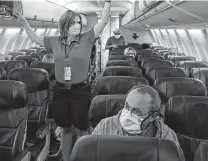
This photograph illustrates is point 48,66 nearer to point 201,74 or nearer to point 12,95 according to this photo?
point 201,74

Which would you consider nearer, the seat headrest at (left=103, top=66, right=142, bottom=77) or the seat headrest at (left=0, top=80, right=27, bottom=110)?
the seat headrest at (left=0, top=80, right=27, bottom=110)

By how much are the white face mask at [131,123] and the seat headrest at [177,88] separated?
6.36ft

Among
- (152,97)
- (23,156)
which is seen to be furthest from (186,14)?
(23,156)

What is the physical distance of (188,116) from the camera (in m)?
3.24

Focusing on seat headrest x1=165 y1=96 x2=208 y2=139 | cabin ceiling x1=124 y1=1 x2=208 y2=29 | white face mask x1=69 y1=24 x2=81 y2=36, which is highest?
cabin ceiling x1=124 y1=1 x2=208 y2=29

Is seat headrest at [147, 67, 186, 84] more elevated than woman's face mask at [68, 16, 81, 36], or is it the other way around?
woman's face mask at [68, 16, 81, 36]

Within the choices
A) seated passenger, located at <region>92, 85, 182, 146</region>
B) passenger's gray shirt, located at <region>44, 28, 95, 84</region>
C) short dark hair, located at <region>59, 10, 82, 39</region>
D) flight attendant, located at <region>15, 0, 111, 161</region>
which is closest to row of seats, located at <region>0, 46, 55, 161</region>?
flight attendant, located at <region>15, 0, 111, 161</region>

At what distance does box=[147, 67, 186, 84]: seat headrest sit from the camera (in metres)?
5.95

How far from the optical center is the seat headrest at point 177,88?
4.47 m

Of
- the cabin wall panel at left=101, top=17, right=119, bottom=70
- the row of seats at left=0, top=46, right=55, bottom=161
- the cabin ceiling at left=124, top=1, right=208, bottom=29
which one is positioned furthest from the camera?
the cabin wall panel at left=101, top=17, right=119, bottom=70

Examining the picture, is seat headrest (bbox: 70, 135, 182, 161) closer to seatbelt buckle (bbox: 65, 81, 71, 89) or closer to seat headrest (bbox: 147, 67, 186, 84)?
seatbelt buckle (bbox: 65, 81, 71, 89)

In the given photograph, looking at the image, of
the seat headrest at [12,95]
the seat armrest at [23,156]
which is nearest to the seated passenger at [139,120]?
the seat armrest at [23,156]

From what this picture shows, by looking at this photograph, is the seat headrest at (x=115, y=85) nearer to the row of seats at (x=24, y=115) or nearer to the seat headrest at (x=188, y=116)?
the row of seats at (x=24, y=115)

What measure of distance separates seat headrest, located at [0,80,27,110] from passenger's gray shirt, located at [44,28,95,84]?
76cm
